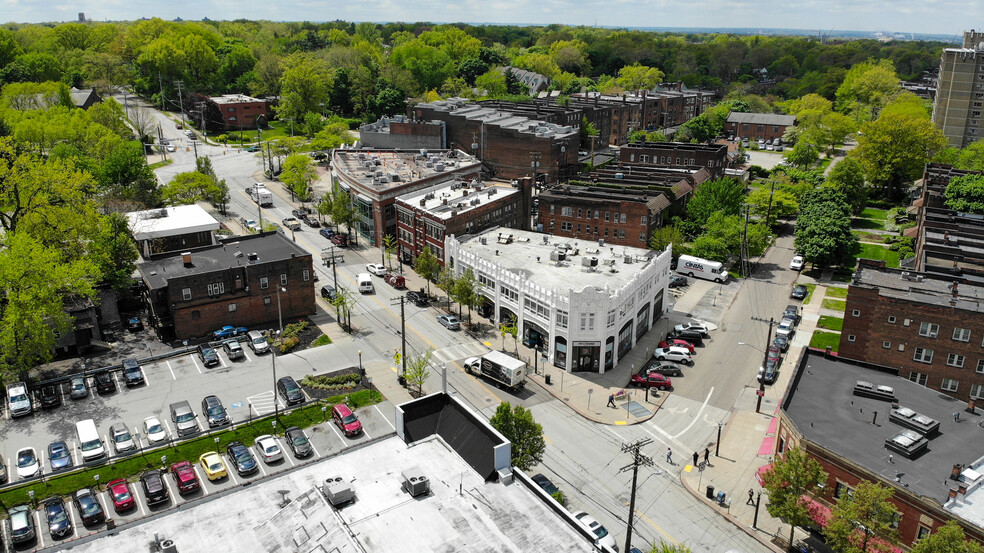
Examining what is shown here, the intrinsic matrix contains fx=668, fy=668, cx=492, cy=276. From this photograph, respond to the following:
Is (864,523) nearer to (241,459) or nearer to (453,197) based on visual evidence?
(241,459)

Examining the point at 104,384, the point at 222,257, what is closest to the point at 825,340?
the point at 222,257

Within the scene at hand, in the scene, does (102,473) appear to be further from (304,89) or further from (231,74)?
(231,74)

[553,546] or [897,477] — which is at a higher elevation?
[553,546]

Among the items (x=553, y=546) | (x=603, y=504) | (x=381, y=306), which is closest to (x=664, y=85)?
(x=381, y=306)

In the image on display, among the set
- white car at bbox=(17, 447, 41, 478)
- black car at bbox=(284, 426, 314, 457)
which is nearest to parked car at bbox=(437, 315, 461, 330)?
black car at bbox=(284, 426, 314, 457)

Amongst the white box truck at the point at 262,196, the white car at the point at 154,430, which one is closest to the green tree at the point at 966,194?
the white car at the point at 154,430

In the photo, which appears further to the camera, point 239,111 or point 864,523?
point 239,111

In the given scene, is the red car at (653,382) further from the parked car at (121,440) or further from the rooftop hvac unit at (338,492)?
the parked car at (121,440)
